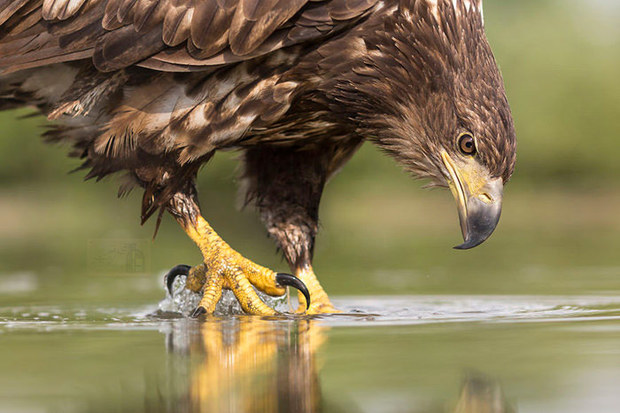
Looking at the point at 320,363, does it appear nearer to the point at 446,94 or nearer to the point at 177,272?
the point at 446,94

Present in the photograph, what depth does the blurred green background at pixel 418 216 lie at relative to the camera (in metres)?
7.74

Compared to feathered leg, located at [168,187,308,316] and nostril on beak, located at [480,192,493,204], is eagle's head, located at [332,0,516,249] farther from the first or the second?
feathered leg, located at [168,187,308,316]

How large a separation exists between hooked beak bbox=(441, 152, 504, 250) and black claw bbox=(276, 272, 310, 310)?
0.97m

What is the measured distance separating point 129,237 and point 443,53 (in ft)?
22.4

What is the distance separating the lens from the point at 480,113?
18.0 ft

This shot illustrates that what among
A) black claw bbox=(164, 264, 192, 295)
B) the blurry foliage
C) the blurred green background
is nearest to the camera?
black claw bbox=(164, 264, 192, 295)

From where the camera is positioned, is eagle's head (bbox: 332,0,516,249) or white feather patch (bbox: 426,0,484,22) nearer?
eagle's head (bbox: 332,0,516,249)

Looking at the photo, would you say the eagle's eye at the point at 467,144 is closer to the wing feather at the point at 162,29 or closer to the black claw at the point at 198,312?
the wing feather at the point at 162,29

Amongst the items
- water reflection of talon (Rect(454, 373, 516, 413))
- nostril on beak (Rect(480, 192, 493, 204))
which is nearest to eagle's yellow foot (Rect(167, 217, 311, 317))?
nostril on beak (Rect(480, 192, 493, 204))

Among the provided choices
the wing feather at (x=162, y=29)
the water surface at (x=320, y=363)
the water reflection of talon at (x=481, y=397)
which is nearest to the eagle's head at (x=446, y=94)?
the wing feather at (x=162, y=29)

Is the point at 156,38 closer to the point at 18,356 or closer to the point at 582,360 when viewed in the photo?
the point at 18,356

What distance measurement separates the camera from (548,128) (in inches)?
709

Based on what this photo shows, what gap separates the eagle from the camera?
215 inches

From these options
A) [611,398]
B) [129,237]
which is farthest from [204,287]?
[129,237]
